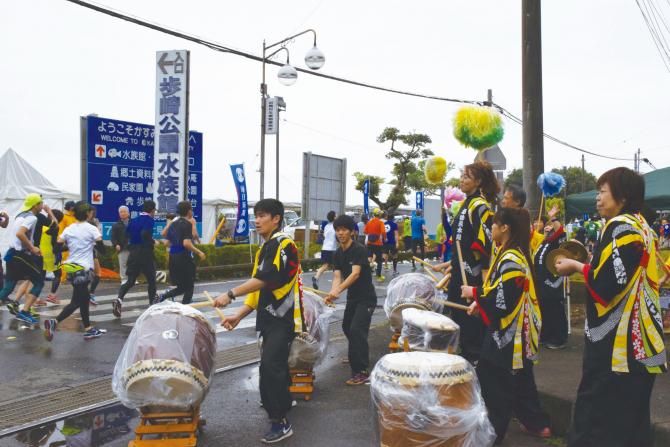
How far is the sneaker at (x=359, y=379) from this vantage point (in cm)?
616

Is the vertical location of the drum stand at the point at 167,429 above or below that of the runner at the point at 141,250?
below

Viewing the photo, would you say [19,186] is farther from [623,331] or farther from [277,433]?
[623,331]

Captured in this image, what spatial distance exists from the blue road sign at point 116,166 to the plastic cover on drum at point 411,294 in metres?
10.5

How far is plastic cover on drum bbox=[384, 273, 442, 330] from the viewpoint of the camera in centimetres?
706

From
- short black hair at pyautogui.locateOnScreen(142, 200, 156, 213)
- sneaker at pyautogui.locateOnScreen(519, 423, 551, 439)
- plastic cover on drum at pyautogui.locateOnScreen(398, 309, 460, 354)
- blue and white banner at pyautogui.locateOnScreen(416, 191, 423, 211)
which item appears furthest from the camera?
blue and white banner at pyautogui.locateOnScreen(416, 191, 423, 211)

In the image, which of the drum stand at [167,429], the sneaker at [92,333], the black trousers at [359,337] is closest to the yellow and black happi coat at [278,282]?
the drum stand at [167,429]

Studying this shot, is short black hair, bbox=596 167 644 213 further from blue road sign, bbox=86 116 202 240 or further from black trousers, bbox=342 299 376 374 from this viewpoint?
blue road sign, bbox=86 116 202 240

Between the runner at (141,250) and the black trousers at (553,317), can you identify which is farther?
the runner at (141,250)

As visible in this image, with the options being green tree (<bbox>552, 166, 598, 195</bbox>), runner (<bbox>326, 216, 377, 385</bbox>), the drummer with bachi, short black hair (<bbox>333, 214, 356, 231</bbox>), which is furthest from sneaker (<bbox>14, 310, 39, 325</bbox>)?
green tree (<bbox>552, 166, 598, 195</bbox>)

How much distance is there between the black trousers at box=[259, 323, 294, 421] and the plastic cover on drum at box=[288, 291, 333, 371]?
0.91 m

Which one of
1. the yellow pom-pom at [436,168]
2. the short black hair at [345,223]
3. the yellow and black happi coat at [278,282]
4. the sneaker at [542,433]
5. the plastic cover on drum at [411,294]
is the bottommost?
the sneaker at [542,433]

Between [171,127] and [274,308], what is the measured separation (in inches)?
426

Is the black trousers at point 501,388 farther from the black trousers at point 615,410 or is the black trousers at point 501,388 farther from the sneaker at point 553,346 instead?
the sneaker at point 553,346

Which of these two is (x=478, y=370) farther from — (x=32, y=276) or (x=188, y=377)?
(x=32, y=276)
